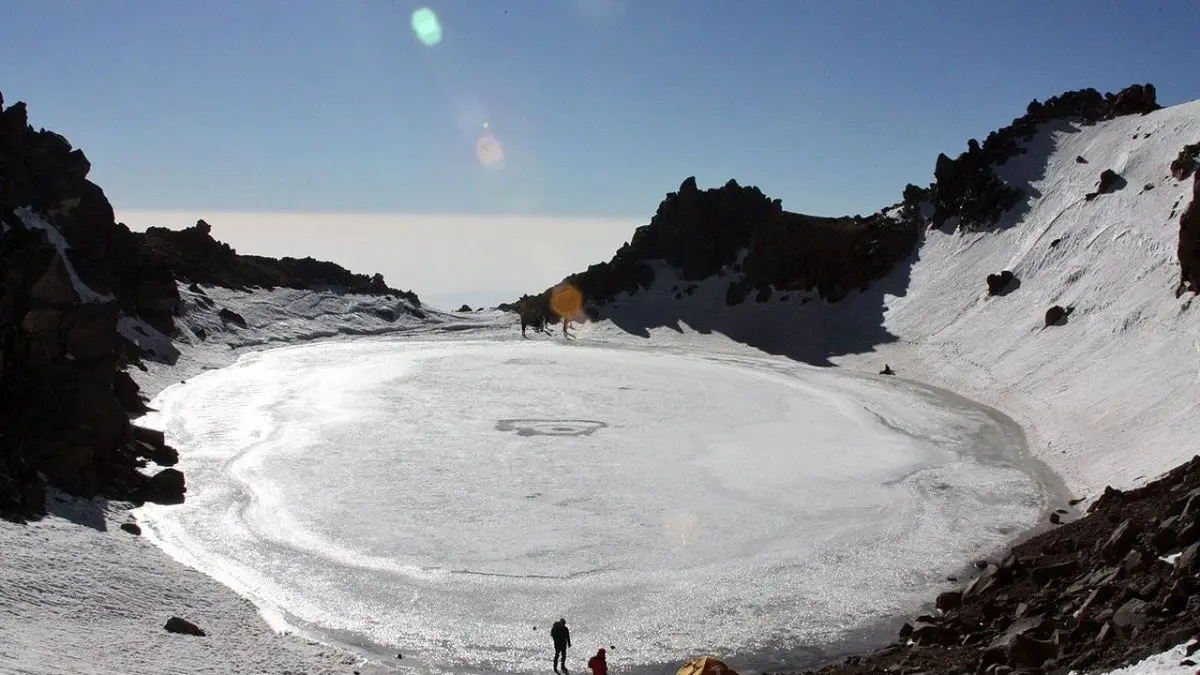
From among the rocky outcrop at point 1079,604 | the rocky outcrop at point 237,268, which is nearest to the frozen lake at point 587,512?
the rocky outcrop at point 1079,604

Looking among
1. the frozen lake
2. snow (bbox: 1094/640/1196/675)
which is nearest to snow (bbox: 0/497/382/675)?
the frozen lake

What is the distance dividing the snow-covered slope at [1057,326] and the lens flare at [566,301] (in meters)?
4.30

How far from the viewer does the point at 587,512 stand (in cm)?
2694

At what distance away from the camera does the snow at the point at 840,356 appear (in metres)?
17.3

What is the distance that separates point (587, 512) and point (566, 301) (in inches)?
2534

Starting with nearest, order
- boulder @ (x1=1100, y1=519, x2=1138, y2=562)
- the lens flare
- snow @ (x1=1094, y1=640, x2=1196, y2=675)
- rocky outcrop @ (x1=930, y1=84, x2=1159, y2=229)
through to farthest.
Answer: snow @ (x1=1094, y1=640, x2=1196, y2=675), boulder @ (x1=1100, y1=519, x2=1138, y2=562), rocky outcrop @ (x1=930, y1=84, x2=1159, y2=229), the lens flare

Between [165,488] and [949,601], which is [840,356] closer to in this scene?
[949,601]

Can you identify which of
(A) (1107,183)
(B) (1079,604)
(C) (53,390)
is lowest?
(B) (1079,604)

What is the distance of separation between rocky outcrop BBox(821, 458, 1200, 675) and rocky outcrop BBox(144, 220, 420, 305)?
80.7 meters

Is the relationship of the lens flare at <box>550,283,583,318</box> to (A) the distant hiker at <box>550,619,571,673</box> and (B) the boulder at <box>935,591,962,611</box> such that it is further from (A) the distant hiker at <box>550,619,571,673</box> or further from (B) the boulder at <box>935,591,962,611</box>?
(A) the distant hiker at <box>550,619,571,673</box>

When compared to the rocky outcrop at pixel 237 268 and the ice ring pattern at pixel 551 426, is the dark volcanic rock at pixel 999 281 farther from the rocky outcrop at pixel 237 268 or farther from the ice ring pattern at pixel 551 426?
the rocky outcrop at pixel 237 268

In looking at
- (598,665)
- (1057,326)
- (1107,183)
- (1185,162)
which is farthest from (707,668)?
(1107,183)

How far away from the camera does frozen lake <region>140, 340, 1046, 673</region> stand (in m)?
19.2

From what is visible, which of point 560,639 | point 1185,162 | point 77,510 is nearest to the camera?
point 560,639
